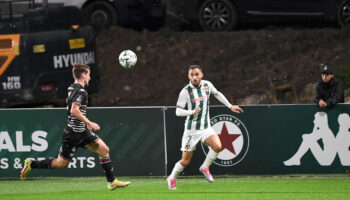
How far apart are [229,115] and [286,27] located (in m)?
8.83

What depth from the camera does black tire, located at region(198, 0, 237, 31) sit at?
77.8 ft

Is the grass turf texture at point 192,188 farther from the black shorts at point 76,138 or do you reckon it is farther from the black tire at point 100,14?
the black tire at point 100,14

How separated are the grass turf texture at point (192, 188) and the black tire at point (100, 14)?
830 cm

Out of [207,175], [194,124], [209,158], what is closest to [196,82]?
[194,124]

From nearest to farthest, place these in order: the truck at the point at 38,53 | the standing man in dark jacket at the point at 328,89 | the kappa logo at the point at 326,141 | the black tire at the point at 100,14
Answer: the kappa logo at the point at 326,141
the standing man in dark jacket at the point at 328,89
the truck at the point at 38,53
the black tire at the point at 100,14

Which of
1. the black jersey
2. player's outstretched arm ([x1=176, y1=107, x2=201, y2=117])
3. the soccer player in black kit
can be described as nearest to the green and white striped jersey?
player's outstretched arm ([x1=176, y1=107, x2=201, y2=117])

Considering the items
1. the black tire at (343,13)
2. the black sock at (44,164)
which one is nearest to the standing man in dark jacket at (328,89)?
the black sock at (44,164)

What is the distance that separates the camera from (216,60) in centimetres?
2436

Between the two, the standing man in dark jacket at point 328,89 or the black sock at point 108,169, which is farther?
the standing man in dark jacket at point 328,89

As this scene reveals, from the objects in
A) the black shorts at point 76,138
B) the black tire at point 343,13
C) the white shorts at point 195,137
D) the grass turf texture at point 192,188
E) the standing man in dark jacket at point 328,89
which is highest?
the black tire at point 343,13

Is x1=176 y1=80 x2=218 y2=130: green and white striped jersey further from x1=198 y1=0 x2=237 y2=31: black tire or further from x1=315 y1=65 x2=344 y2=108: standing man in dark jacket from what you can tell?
x1=198 y1=0 x2=237 y2=31: black tire

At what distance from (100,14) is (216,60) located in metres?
3.35

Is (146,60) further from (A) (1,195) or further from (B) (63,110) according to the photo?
(A) (1,195)

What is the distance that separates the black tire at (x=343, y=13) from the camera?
76.3 feet
